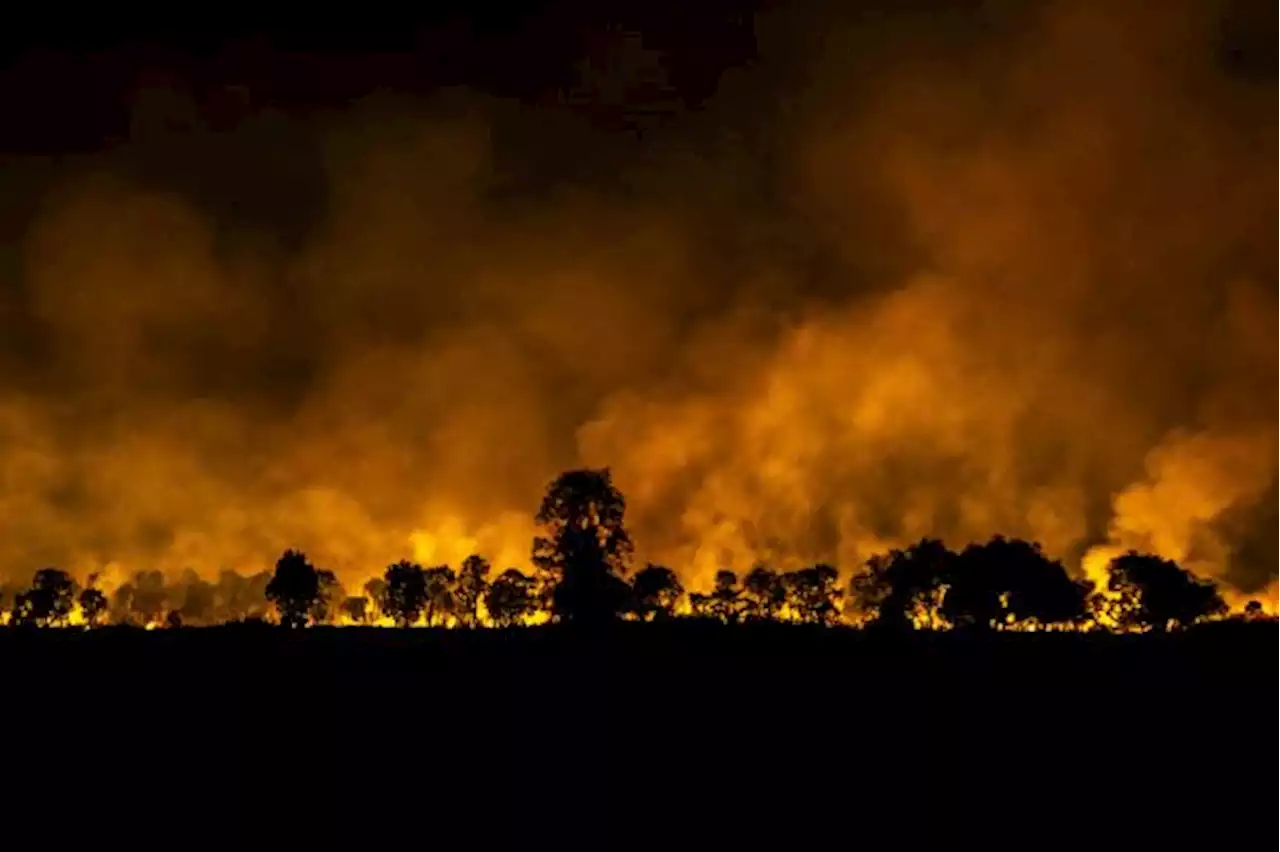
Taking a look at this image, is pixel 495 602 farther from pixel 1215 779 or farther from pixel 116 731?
pixel 1215 779

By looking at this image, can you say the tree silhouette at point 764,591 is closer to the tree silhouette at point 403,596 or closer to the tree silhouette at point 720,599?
the tree silhouette at point 720,599

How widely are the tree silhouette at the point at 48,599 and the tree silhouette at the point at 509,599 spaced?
52220mm

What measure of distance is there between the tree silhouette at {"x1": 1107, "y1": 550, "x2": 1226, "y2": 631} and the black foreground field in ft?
204

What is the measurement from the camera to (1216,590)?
11550 cm

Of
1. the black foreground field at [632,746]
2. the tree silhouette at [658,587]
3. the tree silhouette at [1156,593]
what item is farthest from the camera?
the tree silhouette at [658,587]

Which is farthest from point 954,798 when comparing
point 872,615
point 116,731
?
point 872,615

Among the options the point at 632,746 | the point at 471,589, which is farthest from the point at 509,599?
the point at 632,746

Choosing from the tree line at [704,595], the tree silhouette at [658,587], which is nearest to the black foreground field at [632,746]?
the tree line at [704,595]

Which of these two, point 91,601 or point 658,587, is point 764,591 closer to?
Answer: point 658,587

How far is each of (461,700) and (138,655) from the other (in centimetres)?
1757

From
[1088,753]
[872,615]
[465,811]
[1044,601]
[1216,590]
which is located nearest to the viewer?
[465,811]

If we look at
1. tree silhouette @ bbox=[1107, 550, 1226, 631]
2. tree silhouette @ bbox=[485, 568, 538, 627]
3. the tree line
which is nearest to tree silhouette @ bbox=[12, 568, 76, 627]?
the tree line

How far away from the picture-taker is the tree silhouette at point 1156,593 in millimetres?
108000

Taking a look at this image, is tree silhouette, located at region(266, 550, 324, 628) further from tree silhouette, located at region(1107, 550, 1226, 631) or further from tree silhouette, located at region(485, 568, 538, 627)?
tree silhouette, located at region(1107, 550, 1226, 631)
